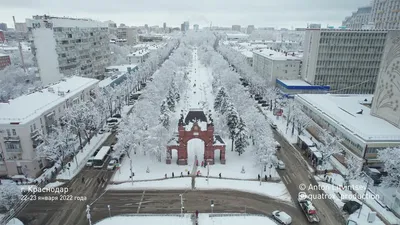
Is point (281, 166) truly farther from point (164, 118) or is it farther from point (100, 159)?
point (100, 159)

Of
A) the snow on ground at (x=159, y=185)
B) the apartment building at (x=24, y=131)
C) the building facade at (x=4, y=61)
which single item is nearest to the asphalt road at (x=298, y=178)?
the snow on ground at (x=159, y=185)

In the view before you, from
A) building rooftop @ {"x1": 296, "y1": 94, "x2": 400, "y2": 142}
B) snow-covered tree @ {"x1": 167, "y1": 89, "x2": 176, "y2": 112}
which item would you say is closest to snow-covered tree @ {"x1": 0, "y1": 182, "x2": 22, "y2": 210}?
snow-covered tree @ {"x1": 167, "y1": 89, "x2": 176, "y2": 112}

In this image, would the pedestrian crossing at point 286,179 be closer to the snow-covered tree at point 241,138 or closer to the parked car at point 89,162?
the snow-covered tree at point 241,138

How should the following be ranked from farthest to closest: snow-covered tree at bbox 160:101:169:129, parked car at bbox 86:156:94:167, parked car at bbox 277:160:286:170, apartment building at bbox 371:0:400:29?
apartment building at bbox 371:0:400:29 → snow-covered tree at bbox 160:101:169:129 → parked car at bbox 86:156:94:167 → parked car at bbox 277:160:286:170

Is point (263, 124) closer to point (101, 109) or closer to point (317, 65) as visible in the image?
point (101, 109)

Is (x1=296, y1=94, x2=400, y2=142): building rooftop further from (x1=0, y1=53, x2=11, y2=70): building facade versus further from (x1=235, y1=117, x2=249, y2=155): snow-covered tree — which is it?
(x1=0, y1=53, x2=11, y2=70): building facade

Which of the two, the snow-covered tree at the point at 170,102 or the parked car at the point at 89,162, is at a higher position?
the snow-covered tree at the point at 170,102
